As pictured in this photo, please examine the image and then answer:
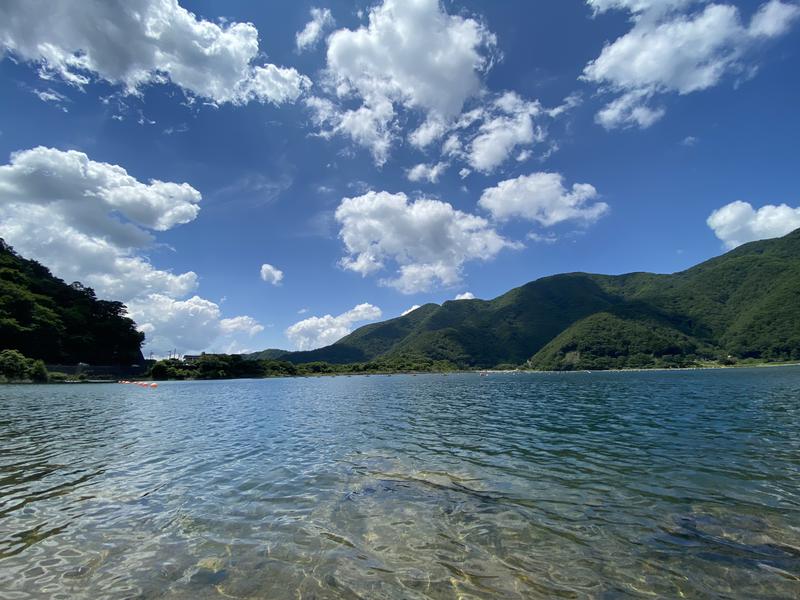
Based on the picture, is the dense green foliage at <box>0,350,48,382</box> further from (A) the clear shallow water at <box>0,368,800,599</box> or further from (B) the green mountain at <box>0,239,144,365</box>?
(A) the clear shallow water at <box>0,368,800,599</box>

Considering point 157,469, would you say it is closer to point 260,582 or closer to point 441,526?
point 260,582

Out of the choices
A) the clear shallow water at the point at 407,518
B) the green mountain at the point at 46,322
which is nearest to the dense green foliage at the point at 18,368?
A: the green mountain at the point at 46,322

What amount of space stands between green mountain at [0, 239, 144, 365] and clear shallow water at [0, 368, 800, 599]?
16010cm

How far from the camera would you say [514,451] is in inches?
864

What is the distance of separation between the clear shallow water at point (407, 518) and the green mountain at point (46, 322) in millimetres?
160104

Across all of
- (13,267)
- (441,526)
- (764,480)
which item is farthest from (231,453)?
(13,267)

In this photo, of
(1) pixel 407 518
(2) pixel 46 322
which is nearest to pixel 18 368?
(2) pixel 46 322

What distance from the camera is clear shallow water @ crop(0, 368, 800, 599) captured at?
8.39 meters

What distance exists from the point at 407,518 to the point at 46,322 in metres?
197

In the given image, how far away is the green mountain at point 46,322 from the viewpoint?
141m

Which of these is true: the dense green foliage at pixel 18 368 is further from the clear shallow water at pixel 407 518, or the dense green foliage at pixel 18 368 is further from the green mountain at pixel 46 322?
the clear shallow water at pixel 407 518

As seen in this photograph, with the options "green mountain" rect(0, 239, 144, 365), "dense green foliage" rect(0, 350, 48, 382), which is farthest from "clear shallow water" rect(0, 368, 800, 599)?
"green mountain" rect(0, 239, 144, 365)

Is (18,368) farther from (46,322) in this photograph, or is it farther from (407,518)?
(407,518)

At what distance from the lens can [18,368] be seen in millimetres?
115875
